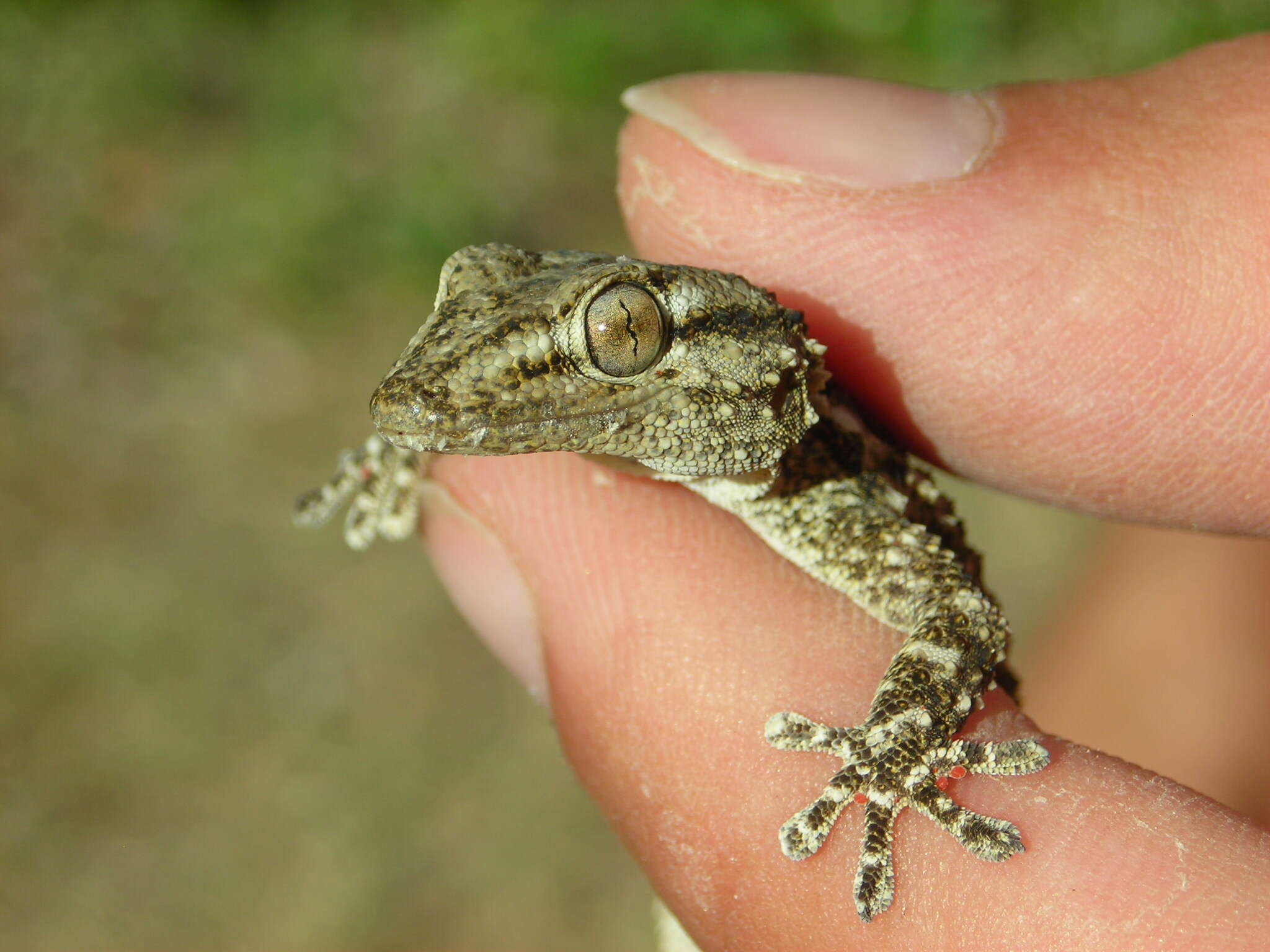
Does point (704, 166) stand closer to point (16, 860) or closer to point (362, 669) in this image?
point (362, 669)

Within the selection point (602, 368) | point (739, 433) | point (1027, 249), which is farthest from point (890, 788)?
point (1027, 249)

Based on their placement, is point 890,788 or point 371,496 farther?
point 371,496

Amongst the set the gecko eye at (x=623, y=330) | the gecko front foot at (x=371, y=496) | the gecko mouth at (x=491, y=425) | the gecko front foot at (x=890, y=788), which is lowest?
the gecko front foot at (x=890, y=788)

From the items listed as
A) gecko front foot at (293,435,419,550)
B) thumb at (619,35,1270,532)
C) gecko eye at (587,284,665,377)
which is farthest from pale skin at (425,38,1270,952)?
gecko eye at (587,284,665,377)

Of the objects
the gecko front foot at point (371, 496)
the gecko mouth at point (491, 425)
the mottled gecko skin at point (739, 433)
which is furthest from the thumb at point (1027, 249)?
the gecko front foot at point (371, 496)

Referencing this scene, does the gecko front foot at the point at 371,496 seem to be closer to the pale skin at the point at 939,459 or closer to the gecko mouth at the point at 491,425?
the pale skin at the point at 939,459

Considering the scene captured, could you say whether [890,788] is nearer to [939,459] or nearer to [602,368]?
[602,368]
